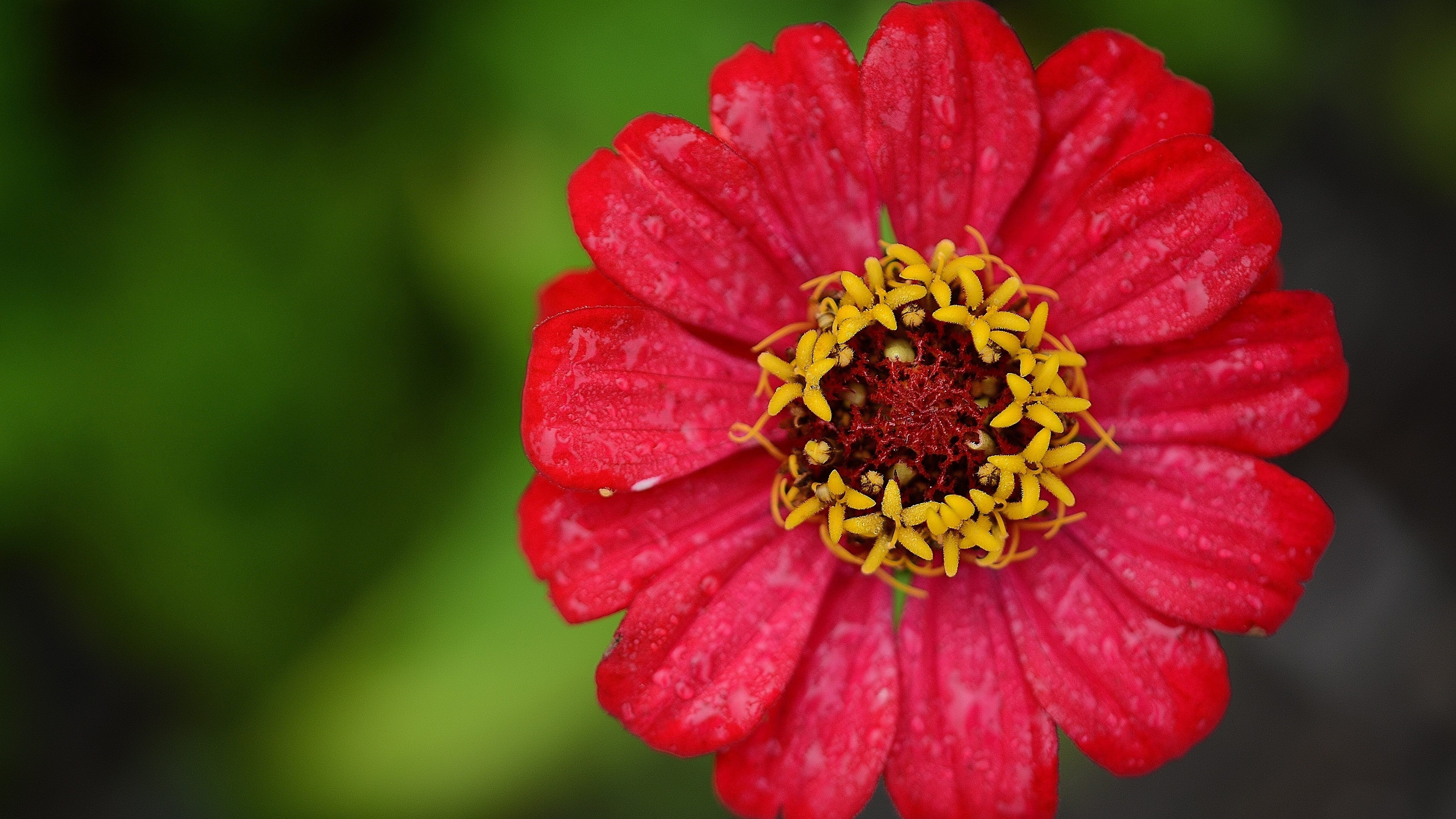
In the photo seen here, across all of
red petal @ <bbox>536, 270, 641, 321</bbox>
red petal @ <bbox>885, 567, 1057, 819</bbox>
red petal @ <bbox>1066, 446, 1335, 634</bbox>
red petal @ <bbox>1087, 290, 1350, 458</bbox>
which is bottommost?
red petal @ <bbox>885, 567, 1057, 819</bbox>

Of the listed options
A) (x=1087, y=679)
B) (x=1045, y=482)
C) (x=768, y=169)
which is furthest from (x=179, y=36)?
(x=1087, y=679)

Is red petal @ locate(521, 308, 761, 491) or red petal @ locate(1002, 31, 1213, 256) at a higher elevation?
red petal @ locate(1002, 31, 1213, 256)

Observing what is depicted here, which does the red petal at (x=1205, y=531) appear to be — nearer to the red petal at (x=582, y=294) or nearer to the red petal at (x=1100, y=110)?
the red petal at (x=1100, y=110)

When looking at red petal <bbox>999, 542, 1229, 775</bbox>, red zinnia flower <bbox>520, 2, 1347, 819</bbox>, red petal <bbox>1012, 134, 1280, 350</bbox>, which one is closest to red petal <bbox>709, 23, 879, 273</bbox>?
red zinnia flower <bbox>520, 2, 1347, 819</bbox>

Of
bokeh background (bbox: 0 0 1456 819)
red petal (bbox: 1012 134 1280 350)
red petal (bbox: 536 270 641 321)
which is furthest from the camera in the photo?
bokeh background (bbox: 0 0 1456 819)

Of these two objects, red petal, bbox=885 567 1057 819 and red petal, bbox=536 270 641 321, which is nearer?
red petal, bbox=885 567 1057 819

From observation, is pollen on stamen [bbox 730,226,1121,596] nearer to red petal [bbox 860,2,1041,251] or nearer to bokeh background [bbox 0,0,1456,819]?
red petal [bbox 860,2,1041,251]

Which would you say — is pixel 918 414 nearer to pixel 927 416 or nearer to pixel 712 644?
pixel 927 416

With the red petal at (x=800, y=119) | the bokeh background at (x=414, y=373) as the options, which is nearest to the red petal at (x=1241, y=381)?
the red petal at (x=800, y=119)

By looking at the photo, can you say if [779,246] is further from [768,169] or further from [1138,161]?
[1138,161]
